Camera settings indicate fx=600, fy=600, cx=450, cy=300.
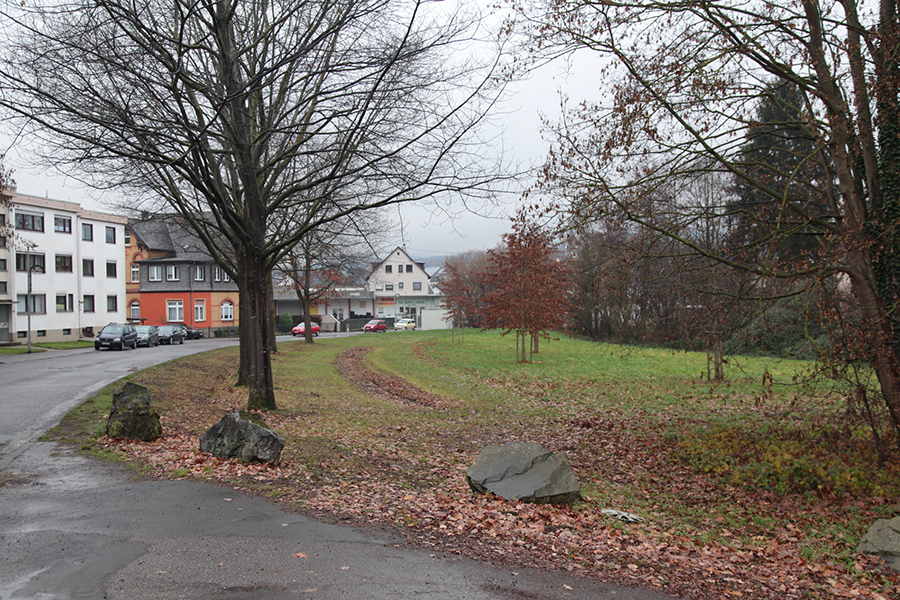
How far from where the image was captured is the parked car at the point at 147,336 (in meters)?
39.6

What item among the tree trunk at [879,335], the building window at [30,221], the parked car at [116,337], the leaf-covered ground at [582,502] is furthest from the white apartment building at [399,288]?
the tree trunk at [879,335]

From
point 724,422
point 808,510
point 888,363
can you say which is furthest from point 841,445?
point 724,422

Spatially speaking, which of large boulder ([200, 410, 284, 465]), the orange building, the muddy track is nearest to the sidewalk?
large boulder ([200, 410, 284, 465])

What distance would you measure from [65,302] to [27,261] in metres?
4.02

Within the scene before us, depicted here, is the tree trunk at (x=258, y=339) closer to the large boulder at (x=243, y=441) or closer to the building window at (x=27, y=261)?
the large boulder at (x=243, y=441)

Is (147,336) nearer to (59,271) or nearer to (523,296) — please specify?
(59,271)

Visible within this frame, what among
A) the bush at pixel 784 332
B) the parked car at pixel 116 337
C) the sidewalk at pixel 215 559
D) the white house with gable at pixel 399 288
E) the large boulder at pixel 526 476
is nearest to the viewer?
the sidewalk at pixel 215 559

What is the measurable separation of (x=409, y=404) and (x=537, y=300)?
12698 mm

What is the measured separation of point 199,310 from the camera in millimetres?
59125

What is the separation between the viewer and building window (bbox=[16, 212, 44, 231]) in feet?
131

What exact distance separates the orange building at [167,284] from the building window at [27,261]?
49.8 feet

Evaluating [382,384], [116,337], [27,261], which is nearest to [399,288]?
[27,261]

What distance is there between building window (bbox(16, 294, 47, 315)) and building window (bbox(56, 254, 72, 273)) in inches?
97.3

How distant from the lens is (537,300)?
93.9ft
